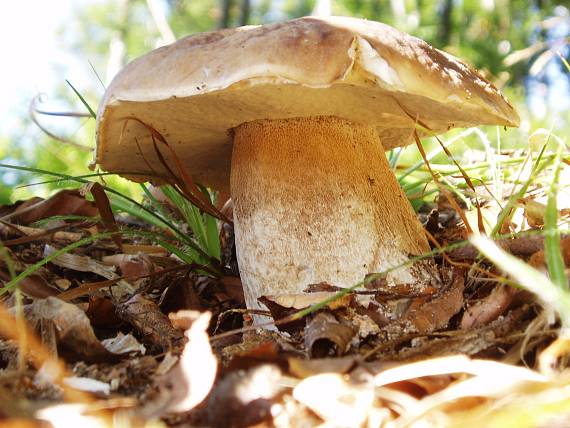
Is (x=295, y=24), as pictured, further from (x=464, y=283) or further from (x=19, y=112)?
(x=19, y=112)

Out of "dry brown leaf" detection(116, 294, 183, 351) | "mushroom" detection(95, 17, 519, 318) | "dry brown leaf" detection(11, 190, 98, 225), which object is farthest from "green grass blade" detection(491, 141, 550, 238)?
"dry brown leaf" detection(11, 190, 98, 225)

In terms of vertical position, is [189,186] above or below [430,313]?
above

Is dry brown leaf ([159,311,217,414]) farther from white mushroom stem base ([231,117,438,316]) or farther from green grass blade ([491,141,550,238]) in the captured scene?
green grass blade ([491,141,550,238])

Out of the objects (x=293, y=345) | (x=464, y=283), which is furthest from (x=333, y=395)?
(x=464, y=283)

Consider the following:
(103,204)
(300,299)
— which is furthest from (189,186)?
(300,299)

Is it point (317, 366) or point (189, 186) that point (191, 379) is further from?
point (189, 186)

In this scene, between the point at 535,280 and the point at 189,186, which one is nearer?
the point at 535,280

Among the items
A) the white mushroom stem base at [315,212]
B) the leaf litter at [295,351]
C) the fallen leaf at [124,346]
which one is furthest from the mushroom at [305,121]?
the fallen leaf at [124,346]

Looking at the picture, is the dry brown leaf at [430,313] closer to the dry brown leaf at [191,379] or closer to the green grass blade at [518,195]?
the green grass blade at [518,195]
